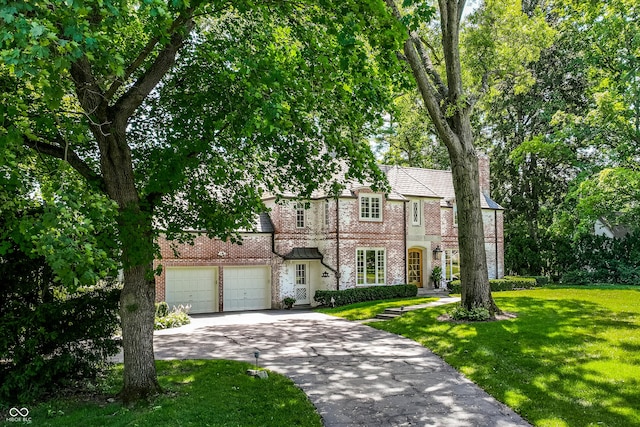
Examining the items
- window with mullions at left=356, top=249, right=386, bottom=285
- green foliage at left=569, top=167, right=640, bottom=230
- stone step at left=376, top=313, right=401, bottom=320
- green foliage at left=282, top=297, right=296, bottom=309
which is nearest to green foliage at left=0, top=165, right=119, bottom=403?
stone step at left=376, top=313, right=401, bottom=320

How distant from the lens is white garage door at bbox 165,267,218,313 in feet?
70.6

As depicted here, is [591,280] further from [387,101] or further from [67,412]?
[67,412]

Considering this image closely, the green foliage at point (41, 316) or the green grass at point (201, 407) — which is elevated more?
the green foliage at point (41, 316)

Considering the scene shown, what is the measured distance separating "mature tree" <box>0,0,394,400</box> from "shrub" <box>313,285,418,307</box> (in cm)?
1326

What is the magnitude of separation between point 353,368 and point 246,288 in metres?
13.4

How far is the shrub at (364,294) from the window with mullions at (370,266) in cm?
78

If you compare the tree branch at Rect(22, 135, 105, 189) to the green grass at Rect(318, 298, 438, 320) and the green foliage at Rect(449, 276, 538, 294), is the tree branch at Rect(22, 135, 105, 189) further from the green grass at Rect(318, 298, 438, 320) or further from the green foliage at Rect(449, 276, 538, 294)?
the green foliage at Rect(449, 276, 538, 294)

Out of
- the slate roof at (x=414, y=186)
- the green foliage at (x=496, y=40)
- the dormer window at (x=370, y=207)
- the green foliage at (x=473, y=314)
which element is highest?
the green foliage at (x=496, y=40)

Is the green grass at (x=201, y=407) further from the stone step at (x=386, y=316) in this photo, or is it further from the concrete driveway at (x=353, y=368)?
the stone step at (x=386, y=316)

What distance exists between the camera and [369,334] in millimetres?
14625

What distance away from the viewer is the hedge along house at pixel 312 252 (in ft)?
72.3

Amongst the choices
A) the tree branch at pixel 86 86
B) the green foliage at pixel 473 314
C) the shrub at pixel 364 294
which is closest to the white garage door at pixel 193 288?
the shrub at pixel 364 294

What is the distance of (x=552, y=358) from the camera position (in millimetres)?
10188

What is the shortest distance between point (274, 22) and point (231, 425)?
695 centimetres
